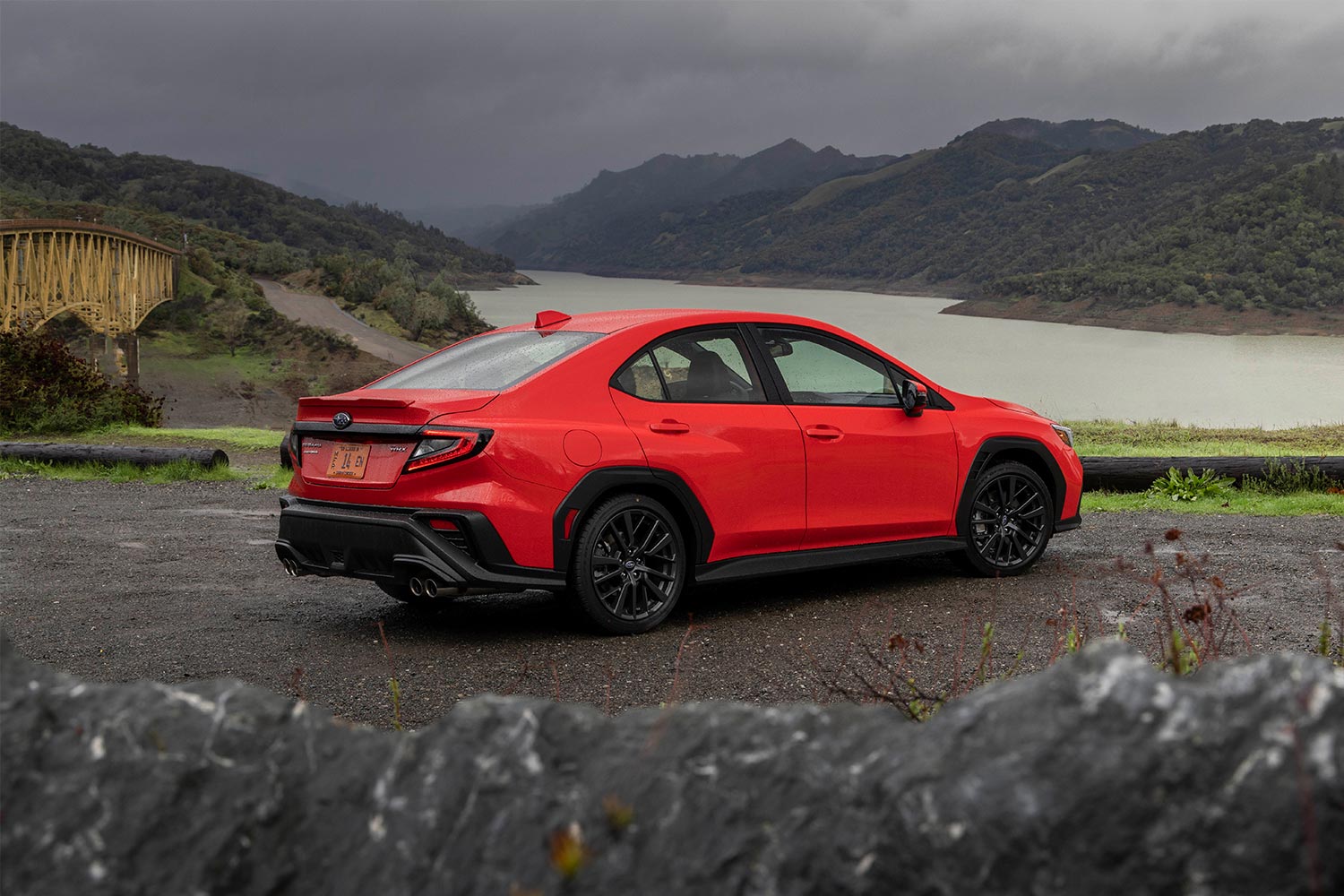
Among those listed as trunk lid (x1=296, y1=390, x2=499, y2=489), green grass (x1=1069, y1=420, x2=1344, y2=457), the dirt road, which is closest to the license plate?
trunk lid (x1=296, y1=390, x2=499, y2=489)

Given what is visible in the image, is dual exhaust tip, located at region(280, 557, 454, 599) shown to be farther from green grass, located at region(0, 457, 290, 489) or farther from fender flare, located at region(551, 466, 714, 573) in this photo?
green grass, located at region(0, 457, 290, 489)

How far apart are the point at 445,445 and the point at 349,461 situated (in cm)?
60

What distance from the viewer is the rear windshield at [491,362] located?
610 cm

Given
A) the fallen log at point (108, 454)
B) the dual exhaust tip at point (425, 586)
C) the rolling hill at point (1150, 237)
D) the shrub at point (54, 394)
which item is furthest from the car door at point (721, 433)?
the rolling hill at point (1150, 237)

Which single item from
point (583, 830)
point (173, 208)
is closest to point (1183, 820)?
point (583, 830)

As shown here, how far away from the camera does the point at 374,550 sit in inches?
227

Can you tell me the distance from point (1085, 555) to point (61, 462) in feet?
38.4

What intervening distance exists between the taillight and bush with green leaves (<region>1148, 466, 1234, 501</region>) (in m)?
9.67

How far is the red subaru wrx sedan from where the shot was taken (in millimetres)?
5652

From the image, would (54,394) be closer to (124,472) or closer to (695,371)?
(124,472)

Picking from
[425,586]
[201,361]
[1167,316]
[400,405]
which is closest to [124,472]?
[400,405]

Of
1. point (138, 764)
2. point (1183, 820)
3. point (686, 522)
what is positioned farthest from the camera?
point (686, 522)

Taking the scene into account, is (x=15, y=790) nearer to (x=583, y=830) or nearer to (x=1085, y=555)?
(x=583, y=830)

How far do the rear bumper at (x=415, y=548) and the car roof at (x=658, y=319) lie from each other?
133 cm
